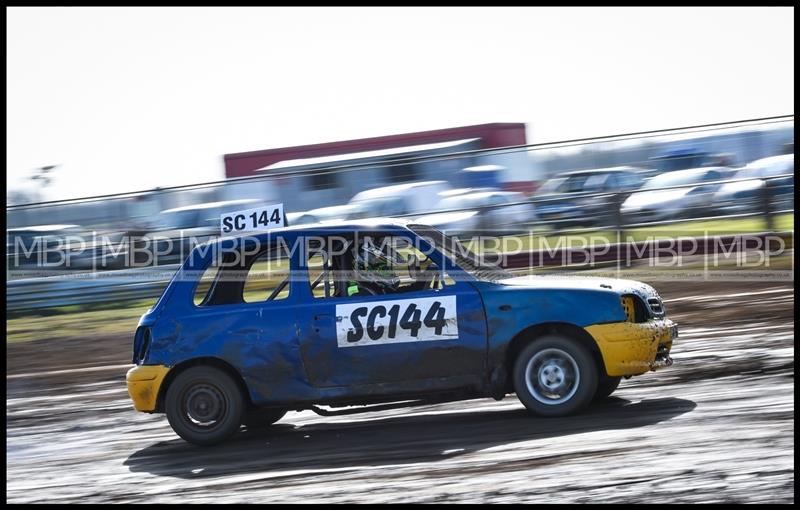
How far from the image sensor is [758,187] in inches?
582

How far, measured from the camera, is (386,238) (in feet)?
26.7

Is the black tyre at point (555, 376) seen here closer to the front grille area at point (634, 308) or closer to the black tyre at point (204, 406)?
the front grille area at point (634, 308)

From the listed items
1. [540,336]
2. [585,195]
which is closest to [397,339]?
[540,336]

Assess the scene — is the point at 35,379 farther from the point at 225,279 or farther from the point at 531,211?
the point at 531,211

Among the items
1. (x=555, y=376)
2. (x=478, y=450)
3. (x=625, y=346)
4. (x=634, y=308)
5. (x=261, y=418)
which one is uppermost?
(x=634, y=308)

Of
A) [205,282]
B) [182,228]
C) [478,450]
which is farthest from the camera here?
[182,228]

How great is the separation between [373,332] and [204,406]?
1.51 meters

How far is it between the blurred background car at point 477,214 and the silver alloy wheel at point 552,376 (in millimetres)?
7809

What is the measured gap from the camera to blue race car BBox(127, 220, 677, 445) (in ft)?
25.1

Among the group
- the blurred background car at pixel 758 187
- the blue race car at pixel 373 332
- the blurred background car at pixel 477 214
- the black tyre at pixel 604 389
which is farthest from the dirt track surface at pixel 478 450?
the blurred background car at pixel 477 214

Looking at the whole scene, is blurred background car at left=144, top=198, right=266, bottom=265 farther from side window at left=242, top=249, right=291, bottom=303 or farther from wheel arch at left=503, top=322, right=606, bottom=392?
wheel arch at left=503, top=322, right=606, bottom=392

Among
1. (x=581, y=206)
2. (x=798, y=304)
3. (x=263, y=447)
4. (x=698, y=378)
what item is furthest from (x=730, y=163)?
(x=263, y=447)

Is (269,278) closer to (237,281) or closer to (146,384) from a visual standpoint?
(237,281)

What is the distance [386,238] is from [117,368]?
6.09 m
